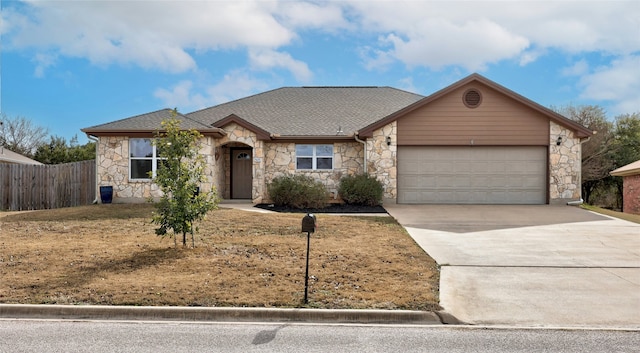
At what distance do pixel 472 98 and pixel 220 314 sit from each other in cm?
1577

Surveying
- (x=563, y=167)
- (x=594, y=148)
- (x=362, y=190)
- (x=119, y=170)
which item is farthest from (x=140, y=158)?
(x=594, y=148)

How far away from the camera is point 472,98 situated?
19.4 metres

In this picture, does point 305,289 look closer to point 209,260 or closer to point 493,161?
point 209,260

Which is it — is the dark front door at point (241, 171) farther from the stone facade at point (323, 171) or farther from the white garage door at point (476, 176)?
the white garage door at point (476, 176)

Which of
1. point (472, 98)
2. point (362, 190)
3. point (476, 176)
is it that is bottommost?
point (362, 190)

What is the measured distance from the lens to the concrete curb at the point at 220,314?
6.25m

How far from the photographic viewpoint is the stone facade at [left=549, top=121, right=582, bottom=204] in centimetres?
1928

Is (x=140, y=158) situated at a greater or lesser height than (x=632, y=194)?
greater

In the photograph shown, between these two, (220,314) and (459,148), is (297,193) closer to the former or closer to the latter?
(459,148)

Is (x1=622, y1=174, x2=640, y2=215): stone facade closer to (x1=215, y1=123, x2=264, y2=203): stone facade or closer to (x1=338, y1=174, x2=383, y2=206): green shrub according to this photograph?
(x1=338, y1=174, x2=383, y2=206): green shrub

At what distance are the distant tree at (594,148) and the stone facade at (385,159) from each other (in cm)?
1869

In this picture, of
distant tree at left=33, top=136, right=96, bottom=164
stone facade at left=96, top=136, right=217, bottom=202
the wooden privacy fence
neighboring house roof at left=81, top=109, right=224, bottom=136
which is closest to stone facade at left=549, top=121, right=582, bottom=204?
neighboring house roof at left=81, top=109, right=224, bottom=136

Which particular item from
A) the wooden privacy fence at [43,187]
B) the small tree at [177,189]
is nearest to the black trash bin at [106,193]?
the wooden privacy fence at [43,187]

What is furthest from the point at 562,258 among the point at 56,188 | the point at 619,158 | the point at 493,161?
the point at 619,158
